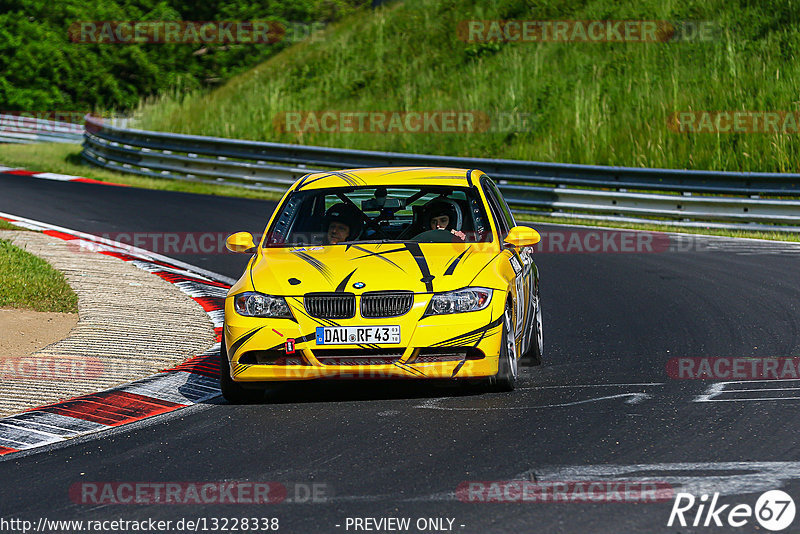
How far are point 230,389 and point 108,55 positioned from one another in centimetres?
4377

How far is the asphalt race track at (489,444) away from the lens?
5246 millimetres

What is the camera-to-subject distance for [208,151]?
25406 millimetres

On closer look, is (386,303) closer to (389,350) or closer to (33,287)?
(389,350)

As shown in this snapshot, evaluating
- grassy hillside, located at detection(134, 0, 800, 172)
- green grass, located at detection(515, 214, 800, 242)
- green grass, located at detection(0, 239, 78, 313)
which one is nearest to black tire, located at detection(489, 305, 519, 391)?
green grass, located at detection(0, 239, 78, 313)

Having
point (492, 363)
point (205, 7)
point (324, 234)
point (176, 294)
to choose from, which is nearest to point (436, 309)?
point (492, 363)

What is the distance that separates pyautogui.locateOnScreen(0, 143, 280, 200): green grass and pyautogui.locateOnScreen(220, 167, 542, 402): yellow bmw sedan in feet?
50.9

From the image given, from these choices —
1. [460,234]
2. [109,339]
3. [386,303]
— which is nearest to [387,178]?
[460,234]

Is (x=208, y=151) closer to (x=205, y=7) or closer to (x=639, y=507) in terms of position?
(x=639, y=507)

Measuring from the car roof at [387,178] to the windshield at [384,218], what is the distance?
0.15ft

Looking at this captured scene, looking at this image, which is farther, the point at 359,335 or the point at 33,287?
the point at 33,287

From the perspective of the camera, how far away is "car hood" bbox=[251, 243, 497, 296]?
7.48 metres

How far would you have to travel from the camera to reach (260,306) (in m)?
7.56

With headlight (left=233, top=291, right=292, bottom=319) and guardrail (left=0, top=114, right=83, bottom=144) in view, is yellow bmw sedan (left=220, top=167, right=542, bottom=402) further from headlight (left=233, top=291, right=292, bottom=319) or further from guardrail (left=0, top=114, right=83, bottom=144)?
guardrail (left=0, top=114, right=83, bottom=144)

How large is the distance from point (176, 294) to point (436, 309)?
540cm
